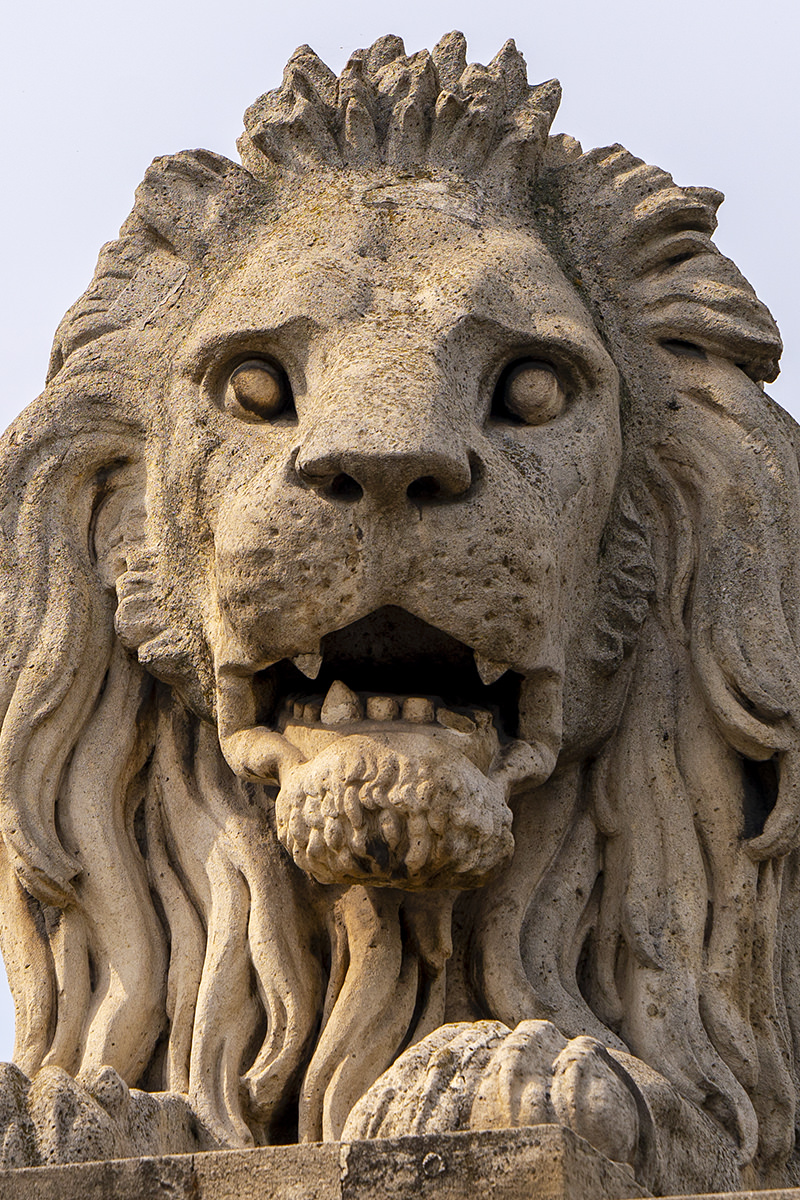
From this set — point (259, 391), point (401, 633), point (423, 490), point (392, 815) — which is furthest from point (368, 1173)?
point (259, 391)

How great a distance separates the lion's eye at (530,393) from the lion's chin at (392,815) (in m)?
0.77

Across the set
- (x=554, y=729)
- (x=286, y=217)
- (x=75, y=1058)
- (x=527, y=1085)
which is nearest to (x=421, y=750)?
(x=554, y=729)

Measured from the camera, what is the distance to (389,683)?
4.04 metres

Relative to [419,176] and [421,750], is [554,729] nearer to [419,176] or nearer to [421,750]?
[421,750]

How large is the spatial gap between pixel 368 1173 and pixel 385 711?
1.12m

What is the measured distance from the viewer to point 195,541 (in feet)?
13.9

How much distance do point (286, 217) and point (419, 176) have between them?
303 millimetres

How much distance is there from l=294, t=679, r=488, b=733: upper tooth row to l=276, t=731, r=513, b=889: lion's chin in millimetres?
89

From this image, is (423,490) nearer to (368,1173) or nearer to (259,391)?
(259,391)

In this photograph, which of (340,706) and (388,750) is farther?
(340,706)

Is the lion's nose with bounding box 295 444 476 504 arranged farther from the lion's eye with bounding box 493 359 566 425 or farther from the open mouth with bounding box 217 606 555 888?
the lion's eye with bounding box 493 359 566 425

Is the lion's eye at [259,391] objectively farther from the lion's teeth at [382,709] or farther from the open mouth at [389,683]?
the lion's teeth at [382,709]

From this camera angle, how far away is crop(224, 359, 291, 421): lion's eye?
420 centimetres

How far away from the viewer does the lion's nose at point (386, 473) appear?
150 inches
